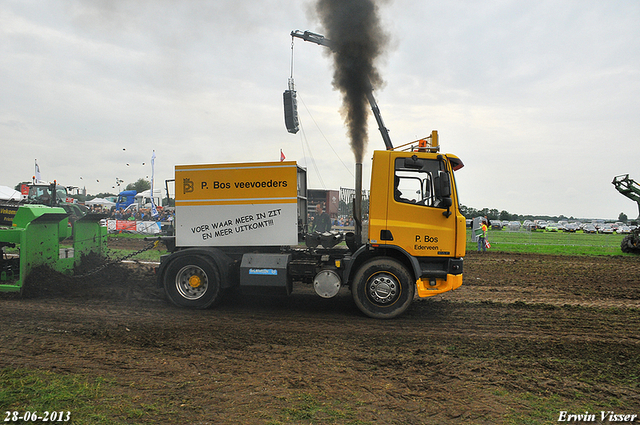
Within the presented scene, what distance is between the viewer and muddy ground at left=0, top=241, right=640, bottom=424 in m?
3.66

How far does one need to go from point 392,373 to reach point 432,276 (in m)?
2.54

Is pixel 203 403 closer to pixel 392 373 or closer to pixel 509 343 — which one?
pixel 392 373

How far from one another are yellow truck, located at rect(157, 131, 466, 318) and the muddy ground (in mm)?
540

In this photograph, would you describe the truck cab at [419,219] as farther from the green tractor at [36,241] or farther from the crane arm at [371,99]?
the green tractor at [36,241]

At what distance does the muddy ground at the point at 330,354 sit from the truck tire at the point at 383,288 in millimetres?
243

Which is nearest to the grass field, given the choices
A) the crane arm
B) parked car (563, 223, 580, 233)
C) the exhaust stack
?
the crane arm

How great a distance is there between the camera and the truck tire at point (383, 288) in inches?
258

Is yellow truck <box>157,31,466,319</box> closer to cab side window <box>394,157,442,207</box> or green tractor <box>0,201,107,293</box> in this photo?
cab side window <box>394,157,442,207</box>

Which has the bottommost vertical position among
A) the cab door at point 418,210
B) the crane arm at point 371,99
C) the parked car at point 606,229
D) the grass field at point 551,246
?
the grass field at point 551,246

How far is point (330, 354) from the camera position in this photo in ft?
16.3

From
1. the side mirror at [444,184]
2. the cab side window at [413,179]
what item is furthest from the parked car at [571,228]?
the side mirror at [444,184]

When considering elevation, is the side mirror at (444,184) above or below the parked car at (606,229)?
above

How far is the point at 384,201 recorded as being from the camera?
6605mm

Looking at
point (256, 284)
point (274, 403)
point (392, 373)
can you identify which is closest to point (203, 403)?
point (274, 403)
